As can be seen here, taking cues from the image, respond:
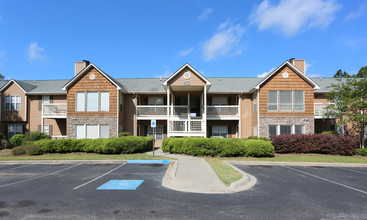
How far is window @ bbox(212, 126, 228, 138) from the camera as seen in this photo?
23250 mm

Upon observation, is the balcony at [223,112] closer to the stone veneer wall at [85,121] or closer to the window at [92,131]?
the stone veneer wall at [85,121]

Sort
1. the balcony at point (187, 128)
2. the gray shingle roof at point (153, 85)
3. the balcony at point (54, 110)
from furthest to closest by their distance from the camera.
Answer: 1. the gray shingle roof at point (153, 85)
2. the balcony at point (54, 110)
3. the balcony at point (187, 128)

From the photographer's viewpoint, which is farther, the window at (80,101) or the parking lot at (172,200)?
the window at (80,101)

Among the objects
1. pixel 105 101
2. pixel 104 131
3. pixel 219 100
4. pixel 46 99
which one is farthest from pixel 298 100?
pixel 46 99

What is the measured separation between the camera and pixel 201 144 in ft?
52.3

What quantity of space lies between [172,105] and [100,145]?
7.71 metres

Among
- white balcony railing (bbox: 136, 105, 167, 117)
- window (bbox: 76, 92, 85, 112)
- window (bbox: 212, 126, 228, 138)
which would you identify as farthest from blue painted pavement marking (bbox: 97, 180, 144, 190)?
window (bbox: 212, 126, 228, 138)

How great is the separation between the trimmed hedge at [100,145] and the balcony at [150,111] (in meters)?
4.76

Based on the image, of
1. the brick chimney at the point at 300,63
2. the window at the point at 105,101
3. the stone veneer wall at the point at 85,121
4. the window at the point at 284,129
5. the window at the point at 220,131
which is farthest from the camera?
the brick chimney at the point at 300,63

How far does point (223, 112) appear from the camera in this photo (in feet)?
73.0

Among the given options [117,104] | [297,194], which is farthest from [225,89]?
[297,194]

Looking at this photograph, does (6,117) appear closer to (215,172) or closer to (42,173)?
(42,173)

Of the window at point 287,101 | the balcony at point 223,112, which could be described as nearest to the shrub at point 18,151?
the balcony at point 223,112

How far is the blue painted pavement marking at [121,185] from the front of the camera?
24.9 ft
